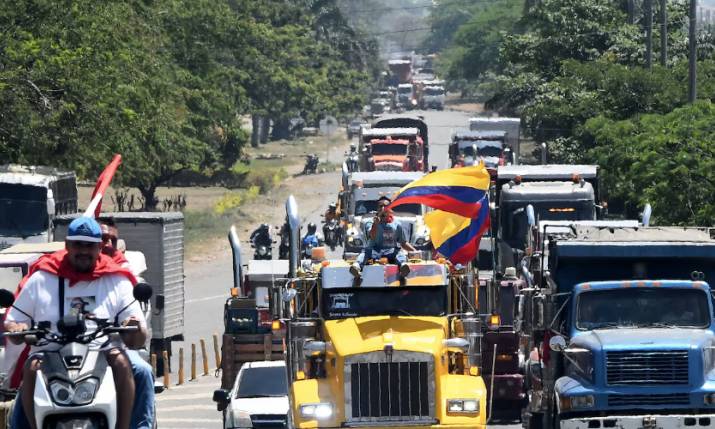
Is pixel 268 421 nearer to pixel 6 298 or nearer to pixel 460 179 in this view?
pixel 460 179

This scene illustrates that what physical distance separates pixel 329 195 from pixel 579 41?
14486 millimetres

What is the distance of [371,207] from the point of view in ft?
141

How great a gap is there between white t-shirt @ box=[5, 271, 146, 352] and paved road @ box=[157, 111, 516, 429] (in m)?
14.5

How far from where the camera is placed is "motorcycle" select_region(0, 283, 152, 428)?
10.4m

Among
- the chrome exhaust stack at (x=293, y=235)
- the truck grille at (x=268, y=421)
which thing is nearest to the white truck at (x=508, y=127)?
the chrome exhaust stack at (x=293, y=235)

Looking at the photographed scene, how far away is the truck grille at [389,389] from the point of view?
16.6 meters

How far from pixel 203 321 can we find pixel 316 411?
26.6 m

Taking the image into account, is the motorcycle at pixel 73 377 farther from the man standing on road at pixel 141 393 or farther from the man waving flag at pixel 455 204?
the man waving flag at pixel 455 204

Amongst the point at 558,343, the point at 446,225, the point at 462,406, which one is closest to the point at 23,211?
the point at 446,225

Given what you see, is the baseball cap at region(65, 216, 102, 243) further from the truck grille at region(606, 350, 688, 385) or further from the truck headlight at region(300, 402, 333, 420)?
the truck grille at region(606, 350, 688, 385)

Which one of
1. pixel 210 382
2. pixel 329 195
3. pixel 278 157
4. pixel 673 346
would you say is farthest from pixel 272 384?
pixel 278 157

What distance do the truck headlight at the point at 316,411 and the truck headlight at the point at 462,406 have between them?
1.19m

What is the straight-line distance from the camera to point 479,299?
722 inches

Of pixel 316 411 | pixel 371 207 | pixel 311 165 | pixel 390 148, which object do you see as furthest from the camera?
pixel 311 165
